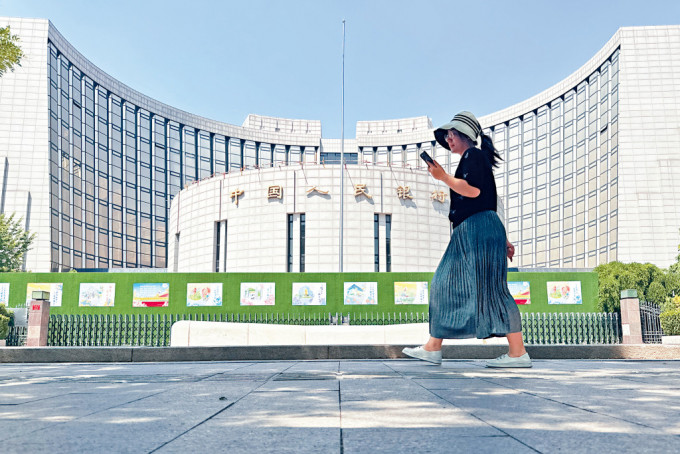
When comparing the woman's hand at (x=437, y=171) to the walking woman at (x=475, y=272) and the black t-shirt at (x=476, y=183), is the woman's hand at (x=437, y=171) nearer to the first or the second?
the walking woman at (x=475, y=272)

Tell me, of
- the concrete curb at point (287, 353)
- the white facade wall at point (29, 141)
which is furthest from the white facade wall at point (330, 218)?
the concrete curb at point (287, 353)

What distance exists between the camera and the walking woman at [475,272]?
6.16 m

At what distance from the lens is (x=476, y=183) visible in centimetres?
643

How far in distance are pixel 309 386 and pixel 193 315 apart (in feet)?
68.4

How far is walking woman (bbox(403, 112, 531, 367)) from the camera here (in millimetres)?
6160

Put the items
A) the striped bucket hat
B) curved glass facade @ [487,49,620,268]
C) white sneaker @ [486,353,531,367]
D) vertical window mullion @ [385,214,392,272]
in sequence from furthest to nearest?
1. curved glass facade @ [487,49,620,268]
2. vertical window mullion @ [385,214,392,272]
3. the striped bucket hat
4. white sneaker @ [486,353,531,367]

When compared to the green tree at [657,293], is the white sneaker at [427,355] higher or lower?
lower

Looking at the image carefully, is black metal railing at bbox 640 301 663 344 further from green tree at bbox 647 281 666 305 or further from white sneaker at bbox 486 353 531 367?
green tree at bbox 647 281 666 305

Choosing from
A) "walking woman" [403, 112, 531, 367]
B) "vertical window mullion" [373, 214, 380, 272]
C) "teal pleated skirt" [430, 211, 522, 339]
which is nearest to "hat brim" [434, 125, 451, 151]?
"walking woman" [403, 112, 531, 367]

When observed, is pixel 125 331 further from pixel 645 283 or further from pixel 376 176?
pixel 645 283

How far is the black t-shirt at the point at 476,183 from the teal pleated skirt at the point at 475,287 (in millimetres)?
81

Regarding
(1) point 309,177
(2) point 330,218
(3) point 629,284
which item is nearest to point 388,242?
(2) point 330,218

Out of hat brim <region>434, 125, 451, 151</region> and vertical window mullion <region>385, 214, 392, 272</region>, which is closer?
hat brim <region>434, 125, 451, 151</region>

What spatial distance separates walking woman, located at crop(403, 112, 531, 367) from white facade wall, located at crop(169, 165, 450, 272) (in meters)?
32.3
